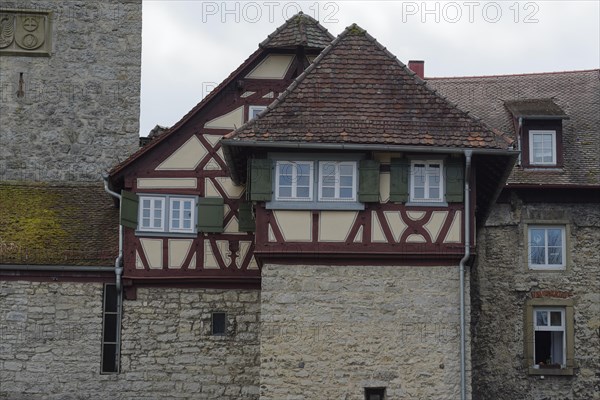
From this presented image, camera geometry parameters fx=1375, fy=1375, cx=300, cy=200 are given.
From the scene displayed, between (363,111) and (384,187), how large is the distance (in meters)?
1.40

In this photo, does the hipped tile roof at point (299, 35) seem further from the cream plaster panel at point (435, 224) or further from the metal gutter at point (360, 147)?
the cream plaster panel at point (435, 224)

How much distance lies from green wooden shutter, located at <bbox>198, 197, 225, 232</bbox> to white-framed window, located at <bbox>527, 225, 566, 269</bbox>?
7470 millimetres

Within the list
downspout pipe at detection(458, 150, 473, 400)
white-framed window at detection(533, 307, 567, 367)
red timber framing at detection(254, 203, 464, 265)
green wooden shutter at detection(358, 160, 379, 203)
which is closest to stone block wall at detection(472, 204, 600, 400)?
white-framed window at detection(533, 307, 567, 367)

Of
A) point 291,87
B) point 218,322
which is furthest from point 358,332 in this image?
point 218,322

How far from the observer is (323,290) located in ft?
76.7

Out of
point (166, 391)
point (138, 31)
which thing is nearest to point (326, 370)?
point (166, 391)

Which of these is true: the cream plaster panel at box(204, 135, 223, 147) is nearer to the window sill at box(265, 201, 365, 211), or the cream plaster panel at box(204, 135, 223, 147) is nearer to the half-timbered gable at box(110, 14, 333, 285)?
the half-timbered gable at box(110, 14, 333, 285)

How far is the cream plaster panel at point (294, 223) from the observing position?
2347 centimetres

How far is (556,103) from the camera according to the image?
3300cm

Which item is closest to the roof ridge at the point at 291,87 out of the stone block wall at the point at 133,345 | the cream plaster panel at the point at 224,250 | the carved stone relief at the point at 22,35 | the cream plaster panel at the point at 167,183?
the cream plaster panel at the point at 167,183

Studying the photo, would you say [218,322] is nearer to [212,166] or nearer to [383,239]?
[212,166]

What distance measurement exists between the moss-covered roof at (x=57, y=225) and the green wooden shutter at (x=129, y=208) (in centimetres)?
84

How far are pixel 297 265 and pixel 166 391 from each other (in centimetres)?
498

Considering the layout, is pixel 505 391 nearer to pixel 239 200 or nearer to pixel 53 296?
pixel 239 200
